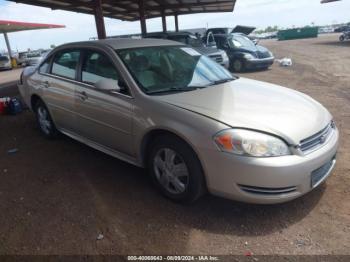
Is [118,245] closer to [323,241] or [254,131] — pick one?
[254,131]

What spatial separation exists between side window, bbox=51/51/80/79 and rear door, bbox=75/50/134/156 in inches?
8.7

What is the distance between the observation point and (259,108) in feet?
10.4

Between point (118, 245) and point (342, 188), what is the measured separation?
2.39m

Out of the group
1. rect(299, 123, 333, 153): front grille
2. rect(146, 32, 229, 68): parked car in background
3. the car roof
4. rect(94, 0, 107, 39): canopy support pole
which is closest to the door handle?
the car roof

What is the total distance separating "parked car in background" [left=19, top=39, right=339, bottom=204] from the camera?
9.12ft

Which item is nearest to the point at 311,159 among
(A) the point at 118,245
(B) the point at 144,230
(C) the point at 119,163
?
(B) the point at 144,230

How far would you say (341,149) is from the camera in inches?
174

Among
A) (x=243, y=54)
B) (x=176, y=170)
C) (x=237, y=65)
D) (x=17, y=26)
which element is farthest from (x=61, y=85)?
(x=17, y=26)

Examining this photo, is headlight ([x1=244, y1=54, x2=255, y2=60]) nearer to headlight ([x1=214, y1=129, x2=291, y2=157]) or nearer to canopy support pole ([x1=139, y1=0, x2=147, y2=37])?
canopy support pole ([x1=139, y1=0, x2=147, y2=37])

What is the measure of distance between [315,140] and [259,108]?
A: 59 centimetres

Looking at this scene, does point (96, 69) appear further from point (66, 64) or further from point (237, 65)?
point (237, 65)

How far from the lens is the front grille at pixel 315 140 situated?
9.43 feet

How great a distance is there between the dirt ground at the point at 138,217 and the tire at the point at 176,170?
16cm

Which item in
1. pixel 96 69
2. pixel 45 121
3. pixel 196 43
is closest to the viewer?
pixel 96 69
